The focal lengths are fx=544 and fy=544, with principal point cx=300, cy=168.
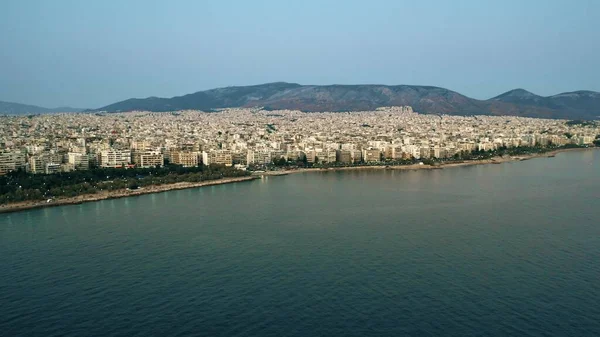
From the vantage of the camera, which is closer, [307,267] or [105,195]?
[307,267]

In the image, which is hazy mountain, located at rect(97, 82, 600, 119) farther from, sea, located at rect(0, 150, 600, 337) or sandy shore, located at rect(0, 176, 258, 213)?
sea, located at rect(0, 150, 600, 337)

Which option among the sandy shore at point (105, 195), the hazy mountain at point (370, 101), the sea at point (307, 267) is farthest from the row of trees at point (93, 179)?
the hazy mountain at point (370, 101)

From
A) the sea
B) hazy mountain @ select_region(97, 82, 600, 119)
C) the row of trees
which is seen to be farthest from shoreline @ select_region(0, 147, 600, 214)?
hazy mountain @ select_region(97, 82, 600, 119)

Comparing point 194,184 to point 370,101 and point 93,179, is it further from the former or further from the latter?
point 370,101

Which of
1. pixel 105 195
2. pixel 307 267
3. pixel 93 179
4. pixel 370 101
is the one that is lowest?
pixel 307 267

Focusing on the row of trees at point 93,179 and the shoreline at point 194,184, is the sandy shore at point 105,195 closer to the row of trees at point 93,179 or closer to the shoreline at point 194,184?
the shoreline at point 194,184

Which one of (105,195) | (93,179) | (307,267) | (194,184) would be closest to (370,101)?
(194,184)
